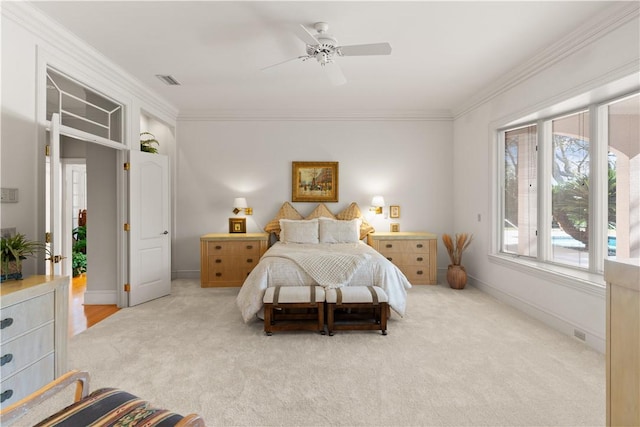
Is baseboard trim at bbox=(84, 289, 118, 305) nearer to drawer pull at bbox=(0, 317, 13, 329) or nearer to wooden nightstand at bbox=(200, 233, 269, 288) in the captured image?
wooden nightstand at bbox=(200, 233, 269, 288)

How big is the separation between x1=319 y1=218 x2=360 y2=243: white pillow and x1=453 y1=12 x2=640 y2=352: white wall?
6.17 feet

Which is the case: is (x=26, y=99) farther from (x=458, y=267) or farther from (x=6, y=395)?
(x=458, y=267)

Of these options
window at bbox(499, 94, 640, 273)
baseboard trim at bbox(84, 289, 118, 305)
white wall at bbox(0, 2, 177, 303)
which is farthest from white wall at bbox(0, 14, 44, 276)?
window at bbox(499, 94, 640, 273)

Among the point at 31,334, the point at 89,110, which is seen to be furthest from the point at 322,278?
the point at 89,110

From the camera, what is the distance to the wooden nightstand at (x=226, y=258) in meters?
5.06

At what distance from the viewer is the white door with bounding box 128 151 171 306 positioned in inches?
162

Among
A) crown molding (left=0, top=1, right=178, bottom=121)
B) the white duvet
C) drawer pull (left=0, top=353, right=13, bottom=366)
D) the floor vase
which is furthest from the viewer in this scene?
the floor vase

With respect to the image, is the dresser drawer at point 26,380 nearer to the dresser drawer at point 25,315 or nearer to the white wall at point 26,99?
the dresser drawer at point 25,315

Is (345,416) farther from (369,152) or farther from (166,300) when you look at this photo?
(369,152)

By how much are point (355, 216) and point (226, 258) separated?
Answer: 7.41 feet

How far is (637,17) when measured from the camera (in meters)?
2.46

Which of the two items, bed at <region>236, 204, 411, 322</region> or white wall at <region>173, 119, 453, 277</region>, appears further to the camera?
white wall at <region>173, 119, 453, 277</region>

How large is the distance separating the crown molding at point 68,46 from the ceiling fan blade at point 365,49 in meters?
2.57

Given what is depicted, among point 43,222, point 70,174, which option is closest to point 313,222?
point 43,222
